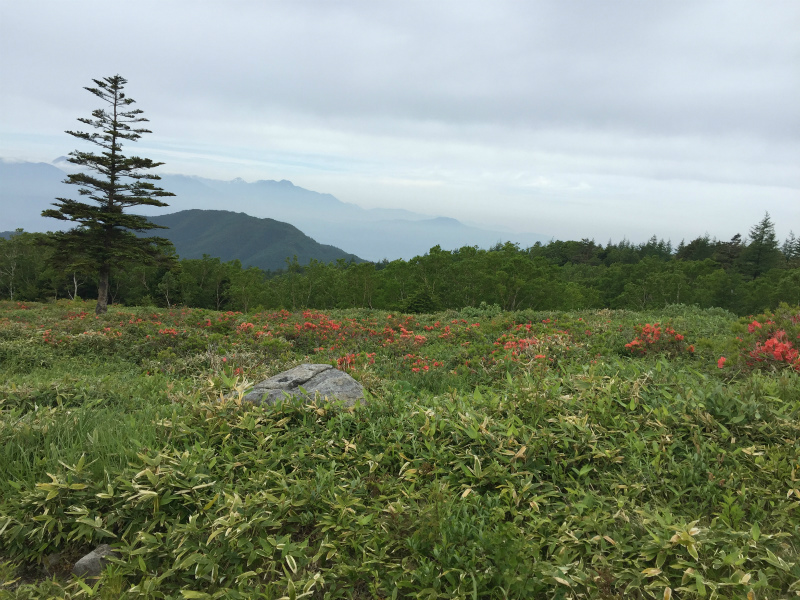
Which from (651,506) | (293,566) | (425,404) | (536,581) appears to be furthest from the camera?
(425,404)

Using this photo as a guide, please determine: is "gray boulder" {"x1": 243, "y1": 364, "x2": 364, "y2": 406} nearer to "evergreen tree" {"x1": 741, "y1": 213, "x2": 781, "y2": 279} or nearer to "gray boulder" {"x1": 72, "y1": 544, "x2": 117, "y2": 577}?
"gray boulder" {"x1": 72, "y1": 544, "x2": 117, "y2": 577}

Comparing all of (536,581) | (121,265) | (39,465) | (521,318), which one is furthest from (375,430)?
(121,265)

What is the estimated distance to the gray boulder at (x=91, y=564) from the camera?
2.63 meters

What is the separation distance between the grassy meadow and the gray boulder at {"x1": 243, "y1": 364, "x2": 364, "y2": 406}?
0.27 m

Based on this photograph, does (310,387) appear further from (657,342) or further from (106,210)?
(106,210)

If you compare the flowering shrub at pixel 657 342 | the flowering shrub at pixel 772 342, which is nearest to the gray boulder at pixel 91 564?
the flowering shrub at pixel 772 342

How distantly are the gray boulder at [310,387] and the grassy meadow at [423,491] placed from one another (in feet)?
0.88

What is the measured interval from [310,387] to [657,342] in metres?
6.35

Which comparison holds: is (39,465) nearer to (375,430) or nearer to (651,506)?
(375,430)

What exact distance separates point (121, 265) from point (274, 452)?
61.6 feet

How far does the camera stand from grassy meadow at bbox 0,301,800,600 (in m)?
2.40

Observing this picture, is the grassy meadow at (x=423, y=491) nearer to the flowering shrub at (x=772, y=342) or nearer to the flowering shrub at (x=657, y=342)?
the flowering shrub at (x=772, y=342)

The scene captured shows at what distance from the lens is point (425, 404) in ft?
14.1

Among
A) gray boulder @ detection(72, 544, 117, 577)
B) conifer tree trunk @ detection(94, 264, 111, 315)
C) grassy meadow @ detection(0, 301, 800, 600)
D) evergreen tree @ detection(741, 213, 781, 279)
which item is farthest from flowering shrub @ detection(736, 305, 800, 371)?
evergreen tree @ detection(741, 213, 781, 279)
